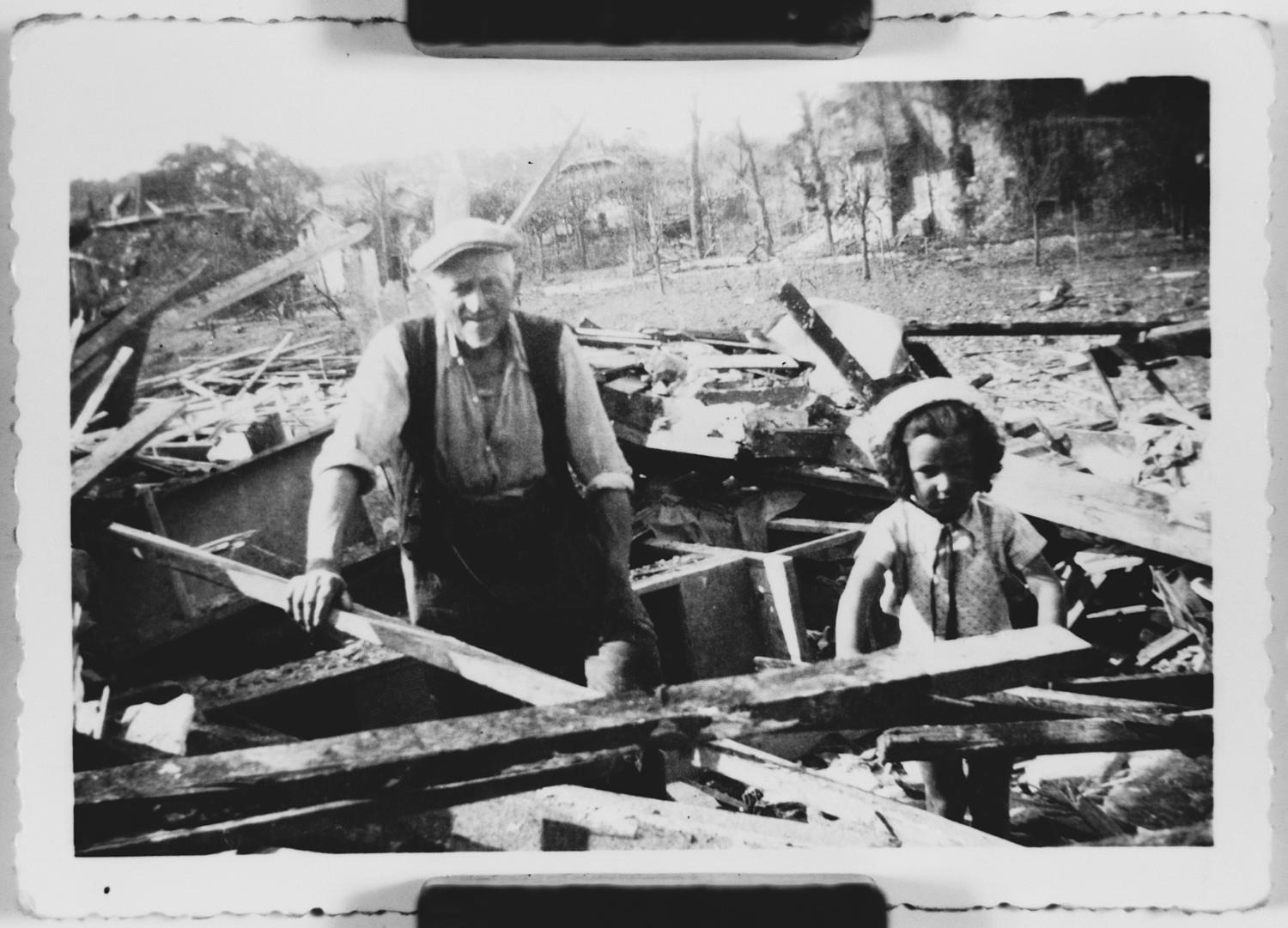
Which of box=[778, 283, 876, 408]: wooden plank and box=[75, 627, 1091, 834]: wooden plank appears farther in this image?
box=[778, 283, 876, 408]: wooden plank

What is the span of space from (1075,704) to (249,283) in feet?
4.64

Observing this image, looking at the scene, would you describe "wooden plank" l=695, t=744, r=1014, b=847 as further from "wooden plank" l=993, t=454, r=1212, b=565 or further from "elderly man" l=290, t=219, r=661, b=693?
"wooden plank" l=993, t=454, r=1212, b=565

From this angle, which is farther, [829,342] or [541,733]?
[829,342]

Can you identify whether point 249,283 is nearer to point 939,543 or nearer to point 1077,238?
point 939,543

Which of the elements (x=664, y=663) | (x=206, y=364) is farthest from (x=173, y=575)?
(x=664, y=663)

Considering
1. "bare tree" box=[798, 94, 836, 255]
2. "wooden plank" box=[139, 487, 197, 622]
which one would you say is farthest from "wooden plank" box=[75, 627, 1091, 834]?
"bare tree" box=[798, 94, 836, 255]

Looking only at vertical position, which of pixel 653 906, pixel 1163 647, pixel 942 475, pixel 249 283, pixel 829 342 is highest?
pixel 249 283

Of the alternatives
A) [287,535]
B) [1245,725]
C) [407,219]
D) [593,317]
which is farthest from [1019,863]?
[407,219]

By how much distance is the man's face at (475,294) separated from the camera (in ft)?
4.58

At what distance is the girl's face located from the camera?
1411mm

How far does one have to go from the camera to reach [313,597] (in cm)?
138

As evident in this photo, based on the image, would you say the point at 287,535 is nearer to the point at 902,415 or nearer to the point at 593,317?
the point at 593,317

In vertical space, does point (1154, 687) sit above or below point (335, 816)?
above

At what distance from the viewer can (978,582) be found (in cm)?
141
